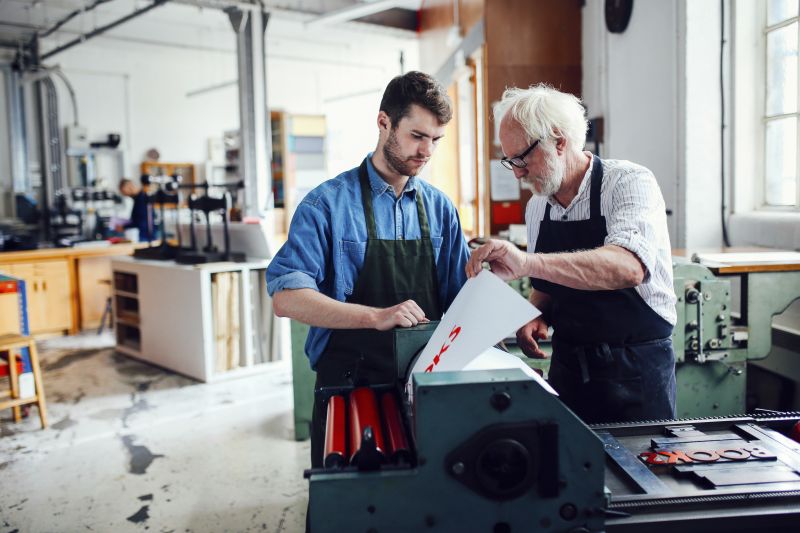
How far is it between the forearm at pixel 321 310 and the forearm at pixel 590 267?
14.7 inches

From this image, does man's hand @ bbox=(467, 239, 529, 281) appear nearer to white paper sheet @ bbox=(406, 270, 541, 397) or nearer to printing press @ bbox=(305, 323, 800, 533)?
white paper sheet @ bbox=(406, 270, 541, 397)

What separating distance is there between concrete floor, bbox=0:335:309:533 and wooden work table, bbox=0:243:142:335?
1.46 meters

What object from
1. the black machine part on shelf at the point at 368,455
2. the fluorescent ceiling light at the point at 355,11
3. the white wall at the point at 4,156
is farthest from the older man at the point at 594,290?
the white wall at the point at 4,156

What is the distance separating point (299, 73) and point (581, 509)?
33.2ft

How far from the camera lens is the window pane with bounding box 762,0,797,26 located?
298 cm

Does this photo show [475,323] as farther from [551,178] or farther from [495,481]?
[551,178]

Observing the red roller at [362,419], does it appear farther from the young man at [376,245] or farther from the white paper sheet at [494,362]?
the young man at [376,245]

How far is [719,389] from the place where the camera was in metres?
2.52

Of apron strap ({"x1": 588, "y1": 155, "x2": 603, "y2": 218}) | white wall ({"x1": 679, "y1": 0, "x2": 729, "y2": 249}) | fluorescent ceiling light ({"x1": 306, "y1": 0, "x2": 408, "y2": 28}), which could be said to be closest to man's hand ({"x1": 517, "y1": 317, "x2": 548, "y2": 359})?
apron strap ({"x1": 588, "y1": 155, "x2": 603, "y2": 218})

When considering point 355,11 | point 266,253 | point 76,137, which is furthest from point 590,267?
point 76,137

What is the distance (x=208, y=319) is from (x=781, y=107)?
3.51 m

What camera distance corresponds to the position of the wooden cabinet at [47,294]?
19.1ft

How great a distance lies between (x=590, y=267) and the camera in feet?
4.32

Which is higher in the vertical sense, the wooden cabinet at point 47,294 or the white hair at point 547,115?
the white hair at point 547,115
